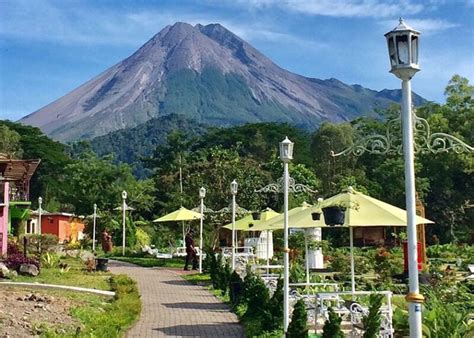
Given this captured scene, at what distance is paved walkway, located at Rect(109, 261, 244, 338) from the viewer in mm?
9898

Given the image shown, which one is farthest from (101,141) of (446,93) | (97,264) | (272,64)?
(97,264)

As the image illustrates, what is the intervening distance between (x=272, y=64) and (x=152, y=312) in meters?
189

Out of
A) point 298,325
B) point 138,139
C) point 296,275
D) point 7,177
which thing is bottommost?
point 298,325

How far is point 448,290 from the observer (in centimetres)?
1164

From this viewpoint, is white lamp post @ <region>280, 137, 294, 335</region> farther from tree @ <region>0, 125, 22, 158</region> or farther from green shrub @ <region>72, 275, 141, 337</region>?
tree @ <region>0, 125, 22, 158</region>

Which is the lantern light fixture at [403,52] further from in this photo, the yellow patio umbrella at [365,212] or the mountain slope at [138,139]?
the mountain slope at [138,139]

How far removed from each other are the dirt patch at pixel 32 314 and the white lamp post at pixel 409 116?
5182 millimetres

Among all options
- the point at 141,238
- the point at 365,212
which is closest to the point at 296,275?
the point at 365,212

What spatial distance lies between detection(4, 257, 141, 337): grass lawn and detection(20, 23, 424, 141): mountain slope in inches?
6007

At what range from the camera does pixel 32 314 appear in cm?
1017

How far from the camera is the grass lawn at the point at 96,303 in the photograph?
342 inches

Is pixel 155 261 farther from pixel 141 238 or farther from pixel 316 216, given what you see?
pixel 316 216

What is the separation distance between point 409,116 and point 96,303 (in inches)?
338

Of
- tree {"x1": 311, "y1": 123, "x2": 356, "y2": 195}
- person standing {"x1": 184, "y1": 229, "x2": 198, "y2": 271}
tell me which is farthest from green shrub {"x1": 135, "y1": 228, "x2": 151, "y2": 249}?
tree {"x1": 311, "y1": 123, "x2": 356, "y2": 195}
